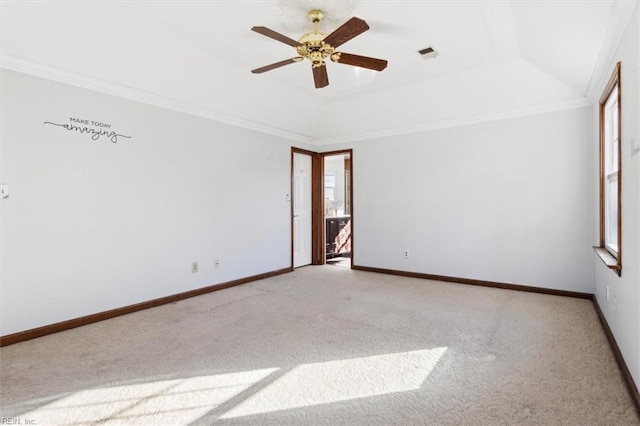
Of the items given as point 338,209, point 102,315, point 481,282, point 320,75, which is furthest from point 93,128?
point 338,209

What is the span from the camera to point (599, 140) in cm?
354

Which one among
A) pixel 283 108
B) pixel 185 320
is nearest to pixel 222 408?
pixel 185 320

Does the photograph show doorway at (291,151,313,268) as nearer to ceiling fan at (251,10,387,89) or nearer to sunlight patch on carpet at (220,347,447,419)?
ceiling fan at (251,10,387,89)

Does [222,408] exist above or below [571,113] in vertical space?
below

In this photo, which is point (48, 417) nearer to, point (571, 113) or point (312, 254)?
point (312, 254)

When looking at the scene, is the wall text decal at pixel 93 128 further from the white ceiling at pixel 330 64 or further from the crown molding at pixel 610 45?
the crown molding at pixel 610 45

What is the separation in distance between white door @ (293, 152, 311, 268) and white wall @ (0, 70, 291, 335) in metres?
1.05

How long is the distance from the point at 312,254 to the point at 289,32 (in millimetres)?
4162

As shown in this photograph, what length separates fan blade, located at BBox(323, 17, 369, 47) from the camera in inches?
91.1

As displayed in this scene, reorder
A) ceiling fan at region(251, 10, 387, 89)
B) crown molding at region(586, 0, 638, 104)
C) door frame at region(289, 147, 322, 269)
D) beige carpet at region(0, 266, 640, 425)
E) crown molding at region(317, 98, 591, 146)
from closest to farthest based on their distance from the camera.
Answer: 1. beige carpet at region(0, 266, 640, 425)
2. crown molding at region(586, 0, 638, 104)
3. ceiling fan at region(251, 10, 387, 89)
4. crown molding at region(317, 98, 591, 146)
5. door frame at region(289, 147, 322, 269)

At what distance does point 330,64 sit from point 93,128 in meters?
2.67

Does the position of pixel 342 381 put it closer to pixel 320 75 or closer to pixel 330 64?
pixel 320 75

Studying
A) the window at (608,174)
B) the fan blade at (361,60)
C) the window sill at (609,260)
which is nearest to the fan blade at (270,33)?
the fan blade at (361,60)

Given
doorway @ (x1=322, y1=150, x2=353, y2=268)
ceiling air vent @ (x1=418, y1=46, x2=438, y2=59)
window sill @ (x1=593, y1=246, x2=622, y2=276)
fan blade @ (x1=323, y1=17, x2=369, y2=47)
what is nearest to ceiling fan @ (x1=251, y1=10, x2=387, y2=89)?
fan blade @ (x1=323, y1=17, x2=369, y2=47)
